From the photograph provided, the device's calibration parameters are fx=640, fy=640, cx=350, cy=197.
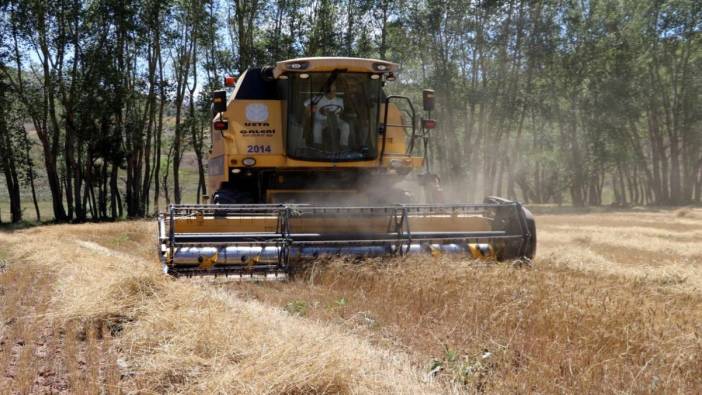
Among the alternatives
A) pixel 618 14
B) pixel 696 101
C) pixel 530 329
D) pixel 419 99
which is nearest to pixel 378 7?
pixel 419 99

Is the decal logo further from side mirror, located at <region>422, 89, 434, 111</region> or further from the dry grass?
the dry grass

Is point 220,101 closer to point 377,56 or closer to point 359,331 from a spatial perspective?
point 359,331

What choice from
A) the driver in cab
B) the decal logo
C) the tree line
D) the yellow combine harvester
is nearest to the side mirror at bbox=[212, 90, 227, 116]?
the yellow combine harvester

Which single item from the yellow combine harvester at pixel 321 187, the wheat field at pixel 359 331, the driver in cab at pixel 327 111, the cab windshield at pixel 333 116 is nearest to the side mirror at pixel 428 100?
the yellow combine harvester at pixel 321 187

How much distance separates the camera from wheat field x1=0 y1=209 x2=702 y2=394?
3343mm

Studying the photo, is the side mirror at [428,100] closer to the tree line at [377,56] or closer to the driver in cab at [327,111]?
the driver in cab at [327,111]

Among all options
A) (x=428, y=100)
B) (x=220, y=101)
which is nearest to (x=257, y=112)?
(x=220, y=101)

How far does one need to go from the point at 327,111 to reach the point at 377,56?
2571 cm

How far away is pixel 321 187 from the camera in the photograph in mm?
9375

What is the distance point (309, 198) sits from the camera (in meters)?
9.33

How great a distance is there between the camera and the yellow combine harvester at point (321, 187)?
708 centimetres

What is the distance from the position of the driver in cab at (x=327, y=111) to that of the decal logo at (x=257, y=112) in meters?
0.61

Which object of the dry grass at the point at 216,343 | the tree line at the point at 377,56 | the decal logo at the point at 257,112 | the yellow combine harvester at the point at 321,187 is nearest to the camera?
the dry grass at the point at 216,343

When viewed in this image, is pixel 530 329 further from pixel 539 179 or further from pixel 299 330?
pixel 539 179
